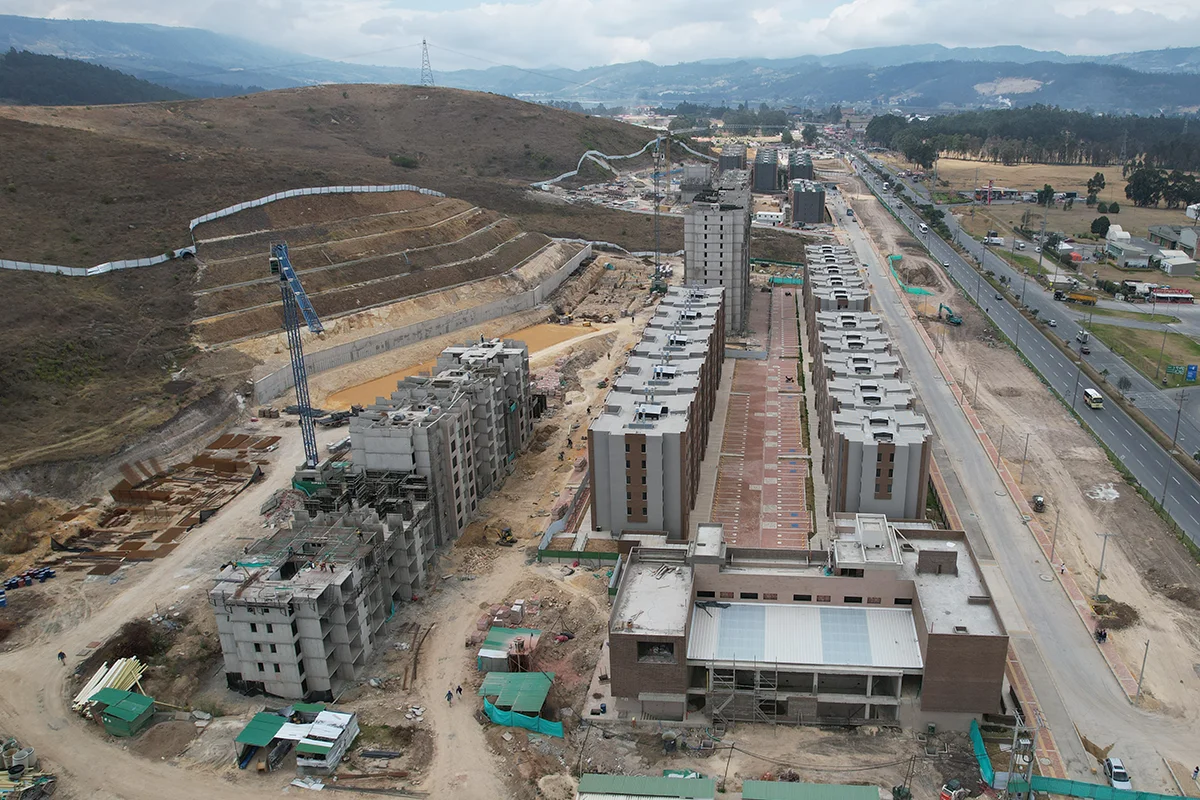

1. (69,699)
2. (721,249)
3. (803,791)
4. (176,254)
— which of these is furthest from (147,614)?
(721,249)

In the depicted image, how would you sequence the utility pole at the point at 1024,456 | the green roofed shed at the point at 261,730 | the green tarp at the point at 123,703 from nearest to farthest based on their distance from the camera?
the green roofed shed at the point at 261,730, the green tarp at the point at 123,703, the utility pole at the point at 1024,456

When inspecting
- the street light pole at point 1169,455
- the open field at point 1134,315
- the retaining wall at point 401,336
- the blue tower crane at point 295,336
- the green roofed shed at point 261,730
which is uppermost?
the blue tower crane at point 295,336

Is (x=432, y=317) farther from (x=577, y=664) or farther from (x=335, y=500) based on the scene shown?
(x=577, y=664)

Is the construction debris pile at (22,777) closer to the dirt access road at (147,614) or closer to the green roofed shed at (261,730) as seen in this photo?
the dirt access road at (147,614)

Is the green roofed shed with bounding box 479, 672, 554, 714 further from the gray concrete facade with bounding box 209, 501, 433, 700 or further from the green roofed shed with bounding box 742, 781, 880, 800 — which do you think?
the green roofed shed with bounding box 742, 781, 880, 800

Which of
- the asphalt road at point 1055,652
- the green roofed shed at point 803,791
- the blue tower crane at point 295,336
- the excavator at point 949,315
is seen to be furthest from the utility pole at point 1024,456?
the blue tower crane at point 295,336

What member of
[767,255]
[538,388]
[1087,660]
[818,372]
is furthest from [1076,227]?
[1087,660]
